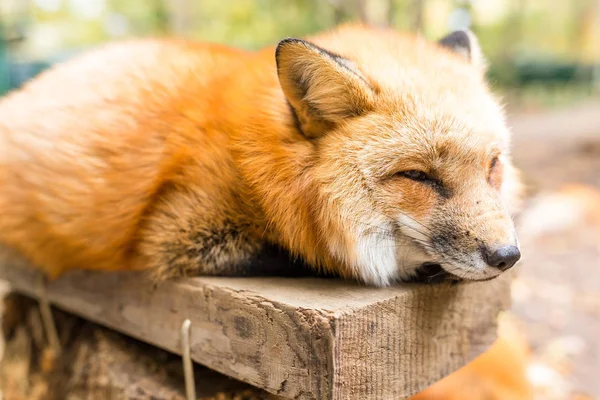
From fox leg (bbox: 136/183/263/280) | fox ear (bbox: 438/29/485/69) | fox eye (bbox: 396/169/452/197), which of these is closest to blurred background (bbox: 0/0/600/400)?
fox ear (bbox: 438/29/485/69)

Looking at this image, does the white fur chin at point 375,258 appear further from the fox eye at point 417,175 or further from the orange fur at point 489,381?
the orange fur at point 489,381

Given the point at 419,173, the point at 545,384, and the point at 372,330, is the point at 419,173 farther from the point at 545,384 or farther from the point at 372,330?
the point at 545,384

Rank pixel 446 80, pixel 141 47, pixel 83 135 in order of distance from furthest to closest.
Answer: pixel 141 47 → pixel 83 135 → pixel 446 80

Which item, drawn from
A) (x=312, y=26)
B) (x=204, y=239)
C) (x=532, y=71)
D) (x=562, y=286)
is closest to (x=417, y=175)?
(x=204, y=239)

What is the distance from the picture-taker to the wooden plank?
1.16 meters

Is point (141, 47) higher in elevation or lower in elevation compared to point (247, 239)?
higher

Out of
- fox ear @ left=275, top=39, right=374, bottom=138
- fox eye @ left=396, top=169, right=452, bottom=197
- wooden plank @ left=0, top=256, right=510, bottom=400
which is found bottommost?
wooden plank @ left=0, top=256, right=510, bottom=400

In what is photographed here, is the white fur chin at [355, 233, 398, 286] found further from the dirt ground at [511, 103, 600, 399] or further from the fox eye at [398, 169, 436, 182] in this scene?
the dirt ground at [511, 103, 600, 399]

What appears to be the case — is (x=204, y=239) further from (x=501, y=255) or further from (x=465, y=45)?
(x=465, y=45)

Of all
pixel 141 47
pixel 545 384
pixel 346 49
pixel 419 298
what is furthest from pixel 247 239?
pixel 545 384

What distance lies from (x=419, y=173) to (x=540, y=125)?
862cm

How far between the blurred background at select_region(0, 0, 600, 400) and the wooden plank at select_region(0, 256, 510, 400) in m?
0.66

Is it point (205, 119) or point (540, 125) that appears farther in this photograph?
point (540, 125)

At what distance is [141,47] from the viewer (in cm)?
200
